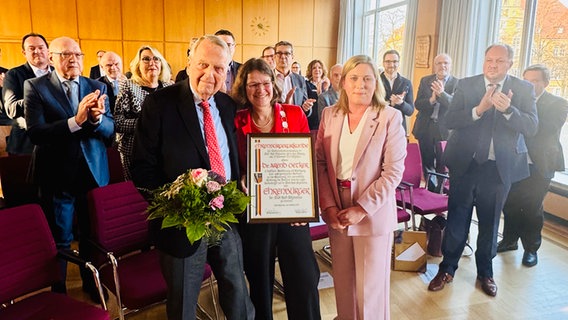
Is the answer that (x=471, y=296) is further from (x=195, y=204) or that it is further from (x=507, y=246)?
(x=195, y=204)

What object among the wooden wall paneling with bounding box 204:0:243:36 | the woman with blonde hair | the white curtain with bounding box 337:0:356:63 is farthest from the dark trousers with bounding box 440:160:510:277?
the wooden wall paneling with bounding box 204:0:243:36

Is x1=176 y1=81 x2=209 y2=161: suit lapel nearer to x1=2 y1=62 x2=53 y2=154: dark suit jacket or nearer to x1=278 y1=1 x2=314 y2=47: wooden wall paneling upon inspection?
x1=2 y1=62 x2=53 y2=154: dark suit jacket

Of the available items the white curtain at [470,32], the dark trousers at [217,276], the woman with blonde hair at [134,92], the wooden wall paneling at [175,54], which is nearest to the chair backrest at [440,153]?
the white curtain at [470,32]

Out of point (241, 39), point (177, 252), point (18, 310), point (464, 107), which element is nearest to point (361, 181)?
point (177, 252)

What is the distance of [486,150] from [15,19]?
9.74 meters

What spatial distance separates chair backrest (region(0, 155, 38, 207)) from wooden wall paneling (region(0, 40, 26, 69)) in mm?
7078

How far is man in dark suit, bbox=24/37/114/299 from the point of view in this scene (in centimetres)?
268

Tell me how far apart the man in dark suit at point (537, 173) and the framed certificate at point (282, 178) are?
2.54 m

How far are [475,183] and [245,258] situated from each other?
1.94 m

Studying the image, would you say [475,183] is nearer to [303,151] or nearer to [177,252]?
[303,151]

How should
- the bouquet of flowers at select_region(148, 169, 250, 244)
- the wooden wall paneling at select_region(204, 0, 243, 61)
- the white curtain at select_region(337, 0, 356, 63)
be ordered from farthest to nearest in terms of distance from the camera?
the white curtain at select_region(337, 0, 356, 63), the wooden wall paneling at select_region(204, 0, 243, 61), the bouquet of flowers at select_region(148, 169, 250, 244)

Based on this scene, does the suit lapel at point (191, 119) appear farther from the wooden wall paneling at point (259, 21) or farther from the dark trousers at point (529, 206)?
the wooden wall paneling at point (259, 21)

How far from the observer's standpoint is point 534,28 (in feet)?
18.1

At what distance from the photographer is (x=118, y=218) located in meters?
2.58
